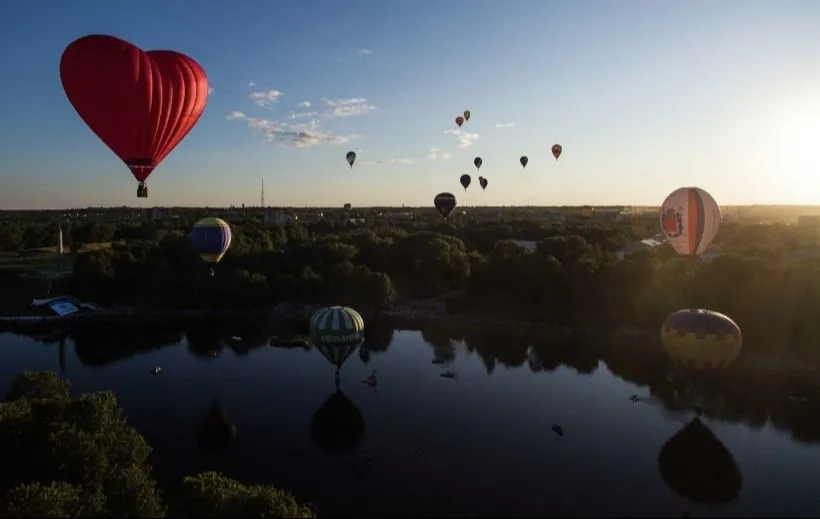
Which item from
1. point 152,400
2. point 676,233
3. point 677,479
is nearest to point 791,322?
point 676,233

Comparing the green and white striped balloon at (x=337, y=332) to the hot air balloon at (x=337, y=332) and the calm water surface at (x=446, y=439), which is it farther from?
the calm water surface at (x=446, y=439)

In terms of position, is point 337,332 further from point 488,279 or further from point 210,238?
point 488,279

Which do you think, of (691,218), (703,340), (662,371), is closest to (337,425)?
(703,340)

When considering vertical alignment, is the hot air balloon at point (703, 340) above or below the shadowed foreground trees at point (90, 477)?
above

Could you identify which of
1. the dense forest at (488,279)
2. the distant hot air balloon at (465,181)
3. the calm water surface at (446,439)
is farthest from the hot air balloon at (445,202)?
the calm water surface at (446,439)

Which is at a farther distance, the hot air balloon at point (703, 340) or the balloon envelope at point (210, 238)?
the balloon envelope at point (210, 238)

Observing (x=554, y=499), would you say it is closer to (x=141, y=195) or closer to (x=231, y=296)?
(x=141, y=195)

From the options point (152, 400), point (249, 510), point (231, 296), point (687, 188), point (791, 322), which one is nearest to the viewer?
point (249, 510)
